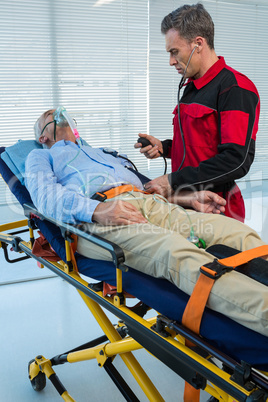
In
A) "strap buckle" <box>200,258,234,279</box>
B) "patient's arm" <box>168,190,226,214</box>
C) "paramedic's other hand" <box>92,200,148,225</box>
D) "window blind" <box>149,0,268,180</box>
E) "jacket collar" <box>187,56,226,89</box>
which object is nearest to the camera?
"strap buckle" <box>200,258,234,279</box>

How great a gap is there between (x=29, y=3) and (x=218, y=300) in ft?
9.66

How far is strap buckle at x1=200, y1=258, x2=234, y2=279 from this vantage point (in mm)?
1092

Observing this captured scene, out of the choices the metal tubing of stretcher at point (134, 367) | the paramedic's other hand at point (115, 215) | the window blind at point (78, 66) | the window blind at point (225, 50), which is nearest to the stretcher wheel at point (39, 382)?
the metal tubing of stretcher at point (134, 367)

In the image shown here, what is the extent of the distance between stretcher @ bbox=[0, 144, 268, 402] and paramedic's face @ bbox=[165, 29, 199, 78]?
3.25 ft

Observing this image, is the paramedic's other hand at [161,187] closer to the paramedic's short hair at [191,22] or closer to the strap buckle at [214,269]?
the paramedic's short hair at [191,22]

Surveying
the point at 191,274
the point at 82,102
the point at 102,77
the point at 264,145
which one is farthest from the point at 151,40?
the point at 191,274

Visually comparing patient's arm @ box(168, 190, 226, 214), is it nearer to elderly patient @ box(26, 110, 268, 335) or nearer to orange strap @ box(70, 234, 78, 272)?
elderly patient @ box(26, 110, 268, 335)

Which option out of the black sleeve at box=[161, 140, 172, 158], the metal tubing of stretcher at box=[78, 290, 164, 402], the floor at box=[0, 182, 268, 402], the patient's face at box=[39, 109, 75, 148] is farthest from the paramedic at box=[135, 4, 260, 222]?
the floor at box=[0, 182, 268, 402]

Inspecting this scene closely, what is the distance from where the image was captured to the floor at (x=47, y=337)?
77.8 inches

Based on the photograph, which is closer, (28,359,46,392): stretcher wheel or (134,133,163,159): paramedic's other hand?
(28,359,46,392): stretcher wheel

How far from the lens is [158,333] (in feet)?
3.85

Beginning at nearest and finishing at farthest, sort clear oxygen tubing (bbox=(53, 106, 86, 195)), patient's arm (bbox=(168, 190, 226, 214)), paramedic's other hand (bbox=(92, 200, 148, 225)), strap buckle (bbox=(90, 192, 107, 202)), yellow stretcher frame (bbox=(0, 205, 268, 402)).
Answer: yellow stretcher frame (bbox=(0, 205, 268, 402)), paramedic's other hand (bbox=(92, 200, 148, 225)), strap buckle (bbox=(90, 192, 107, 202)), patient's arm (bbox=(168, 190, 226, 214)), clear oxygen tubing (bbox=(53, 106, 86, 195))

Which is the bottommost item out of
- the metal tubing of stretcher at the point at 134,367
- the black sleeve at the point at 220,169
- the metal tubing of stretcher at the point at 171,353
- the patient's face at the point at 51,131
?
the metal tubing of stretcher at the point at 134,367

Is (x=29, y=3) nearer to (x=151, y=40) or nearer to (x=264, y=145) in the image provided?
(x=151, y=40)
